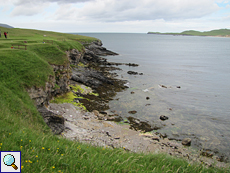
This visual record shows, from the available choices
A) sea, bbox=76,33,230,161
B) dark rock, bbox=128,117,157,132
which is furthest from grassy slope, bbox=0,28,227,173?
dark rock, bbox=128,117,157,132

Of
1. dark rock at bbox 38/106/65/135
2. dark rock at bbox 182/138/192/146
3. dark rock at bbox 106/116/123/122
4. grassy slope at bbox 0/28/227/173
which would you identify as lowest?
dark rock at bbox 182/138/192/146

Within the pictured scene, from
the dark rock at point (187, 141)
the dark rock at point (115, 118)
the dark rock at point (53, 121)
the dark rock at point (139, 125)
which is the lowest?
the dark rock at point (187, 141)

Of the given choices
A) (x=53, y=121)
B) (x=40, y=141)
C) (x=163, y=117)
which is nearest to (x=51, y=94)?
(x=53, y=121)

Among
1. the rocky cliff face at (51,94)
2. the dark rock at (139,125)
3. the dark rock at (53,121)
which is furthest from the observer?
the dark rock at (139,125)

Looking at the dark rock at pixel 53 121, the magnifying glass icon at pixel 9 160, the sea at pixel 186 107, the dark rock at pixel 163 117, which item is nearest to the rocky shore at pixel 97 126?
the dark rock at pixel 53 121

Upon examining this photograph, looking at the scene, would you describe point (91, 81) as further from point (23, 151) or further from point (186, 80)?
point (23, 151)

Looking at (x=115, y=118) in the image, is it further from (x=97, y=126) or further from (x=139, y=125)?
(x=97, y=126)

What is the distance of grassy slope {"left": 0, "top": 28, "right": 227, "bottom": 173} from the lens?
19.6 feet

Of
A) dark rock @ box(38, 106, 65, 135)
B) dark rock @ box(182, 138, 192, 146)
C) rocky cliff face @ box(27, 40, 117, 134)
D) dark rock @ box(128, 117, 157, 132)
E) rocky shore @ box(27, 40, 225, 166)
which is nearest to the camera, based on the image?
dark rock @ box(38, 106, 65, 135)

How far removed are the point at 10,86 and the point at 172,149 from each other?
18.2 metres

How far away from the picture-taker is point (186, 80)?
48281 mm

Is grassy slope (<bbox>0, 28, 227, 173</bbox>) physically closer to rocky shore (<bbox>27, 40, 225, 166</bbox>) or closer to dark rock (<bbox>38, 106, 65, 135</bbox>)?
dark rock (<bbox>38, 106, 65, 135</bbox>)

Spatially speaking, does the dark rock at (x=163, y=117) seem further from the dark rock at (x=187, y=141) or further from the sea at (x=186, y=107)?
the dark rock at (x=187, y=141)

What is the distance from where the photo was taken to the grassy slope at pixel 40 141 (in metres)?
5.99
